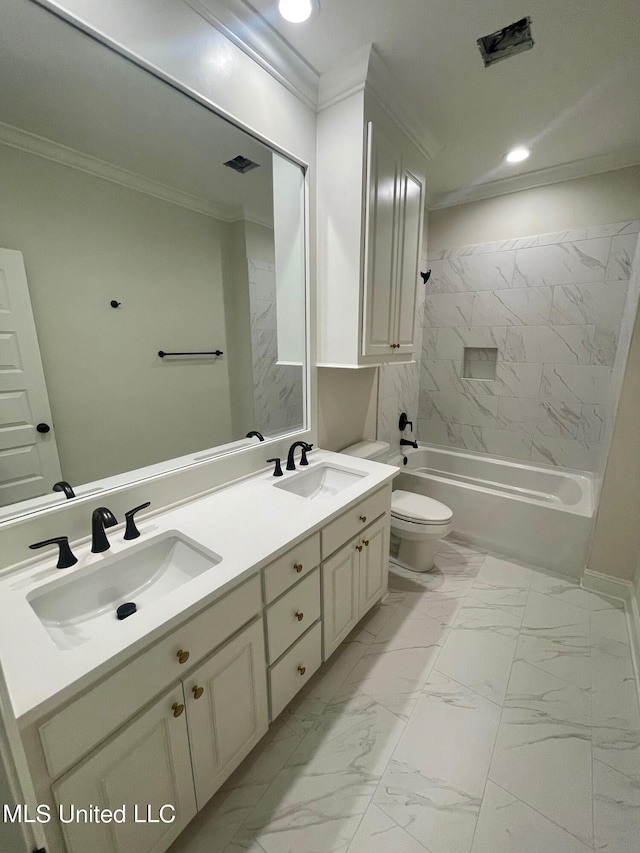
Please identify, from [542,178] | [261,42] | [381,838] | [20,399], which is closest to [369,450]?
[381,838]

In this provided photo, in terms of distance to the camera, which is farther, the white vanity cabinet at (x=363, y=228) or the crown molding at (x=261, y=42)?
the white vanity cabinet at (x=363, y=228)

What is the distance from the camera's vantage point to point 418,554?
2.25 m

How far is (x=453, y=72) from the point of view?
5.09 feet

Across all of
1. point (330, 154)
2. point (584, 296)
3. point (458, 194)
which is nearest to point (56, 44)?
point (330, 154)

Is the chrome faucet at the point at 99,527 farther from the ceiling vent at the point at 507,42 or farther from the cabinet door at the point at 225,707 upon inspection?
the ceiling vent at the point at 507,42

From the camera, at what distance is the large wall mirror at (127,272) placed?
44.6 inches

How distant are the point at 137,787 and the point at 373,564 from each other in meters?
1.16

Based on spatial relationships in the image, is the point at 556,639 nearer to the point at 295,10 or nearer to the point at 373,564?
the point at 373,564

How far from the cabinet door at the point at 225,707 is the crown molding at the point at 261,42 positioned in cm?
206

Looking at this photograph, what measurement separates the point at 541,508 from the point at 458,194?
8.06 ft

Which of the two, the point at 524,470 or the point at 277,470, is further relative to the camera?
the point at 524,470

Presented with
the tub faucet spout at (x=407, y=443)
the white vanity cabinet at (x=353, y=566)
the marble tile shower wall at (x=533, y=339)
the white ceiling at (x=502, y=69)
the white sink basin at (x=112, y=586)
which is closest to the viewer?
the white sink basin at (x=112, y=586)

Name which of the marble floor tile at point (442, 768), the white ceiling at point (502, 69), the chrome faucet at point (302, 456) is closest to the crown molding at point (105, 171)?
the white ceiling at point (502, 69)

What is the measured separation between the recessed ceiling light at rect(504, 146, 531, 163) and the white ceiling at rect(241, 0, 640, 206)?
0.14 feet
